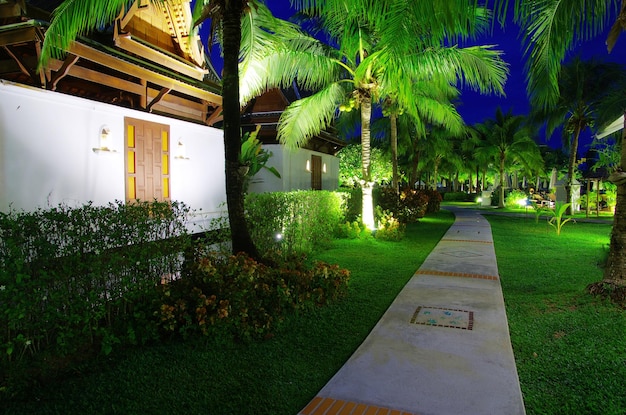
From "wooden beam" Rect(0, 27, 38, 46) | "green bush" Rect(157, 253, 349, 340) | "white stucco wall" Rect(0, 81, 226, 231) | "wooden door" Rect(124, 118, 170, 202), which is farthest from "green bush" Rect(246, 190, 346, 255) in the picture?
"wooden beam" Rect(0, 27, 38, 46)

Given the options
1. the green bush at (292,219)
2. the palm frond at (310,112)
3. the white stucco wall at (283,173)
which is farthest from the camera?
the white stucco wall at (283,173)

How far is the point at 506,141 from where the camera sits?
102 ft

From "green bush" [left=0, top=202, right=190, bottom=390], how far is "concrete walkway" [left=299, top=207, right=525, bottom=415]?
78.3 inches

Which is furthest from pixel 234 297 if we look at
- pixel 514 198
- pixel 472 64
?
pixel 514 198

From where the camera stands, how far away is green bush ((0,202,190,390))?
3.16 m

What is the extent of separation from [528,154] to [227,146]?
30.9 metres

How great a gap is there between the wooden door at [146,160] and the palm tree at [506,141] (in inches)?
1024

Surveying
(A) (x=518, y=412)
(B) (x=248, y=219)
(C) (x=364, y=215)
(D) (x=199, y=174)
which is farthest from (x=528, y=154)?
Result: (A) (x=518, y=412)

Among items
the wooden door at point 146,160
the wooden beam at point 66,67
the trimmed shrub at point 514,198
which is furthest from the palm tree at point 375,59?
the trimmed shrub at point 514,198

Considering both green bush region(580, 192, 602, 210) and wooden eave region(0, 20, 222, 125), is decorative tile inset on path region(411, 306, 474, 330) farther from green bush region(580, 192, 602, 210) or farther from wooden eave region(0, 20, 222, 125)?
green bush region(580, 192, 602, 210)

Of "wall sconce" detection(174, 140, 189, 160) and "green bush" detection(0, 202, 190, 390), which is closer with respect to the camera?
"green bush" detection(0, 202, 190, 390)

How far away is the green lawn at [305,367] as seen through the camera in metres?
3.04

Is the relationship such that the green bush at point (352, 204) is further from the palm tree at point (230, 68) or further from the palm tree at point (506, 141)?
the palm tree at point (506, 141)

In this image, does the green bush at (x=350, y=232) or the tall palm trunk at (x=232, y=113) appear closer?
the tall palm trunk at (x=232, y=113)
